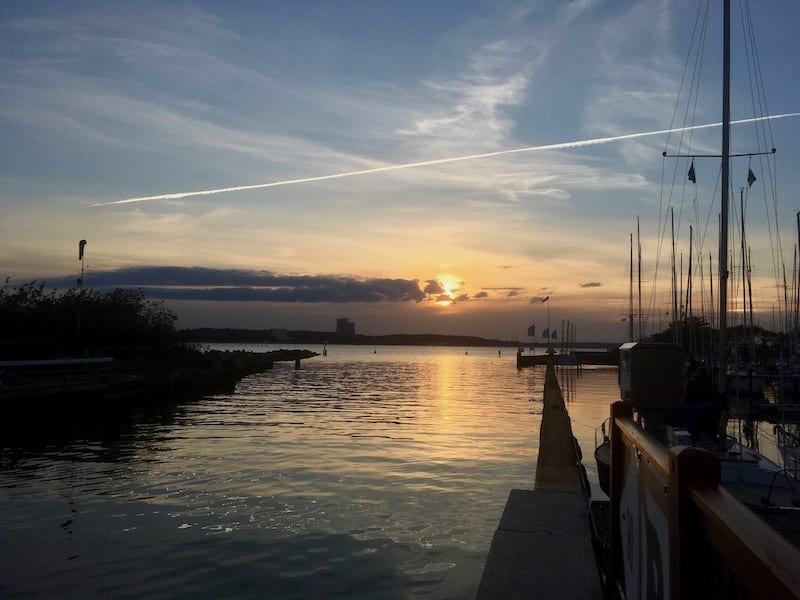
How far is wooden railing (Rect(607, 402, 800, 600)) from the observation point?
6.93 feet

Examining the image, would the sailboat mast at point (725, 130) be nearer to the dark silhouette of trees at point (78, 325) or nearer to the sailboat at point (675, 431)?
the sailboat at point (675, 431)

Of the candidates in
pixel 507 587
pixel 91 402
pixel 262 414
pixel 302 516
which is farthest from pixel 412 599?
pixel 91 402

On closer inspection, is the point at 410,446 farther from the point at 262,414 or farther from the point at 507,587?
the point at 507,587

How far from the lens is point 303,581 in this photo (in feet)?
32.9

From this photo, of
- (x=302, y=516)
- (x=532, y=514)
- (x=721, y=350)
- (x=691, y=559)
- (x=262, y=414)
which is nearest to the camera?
(x=691, y=559)

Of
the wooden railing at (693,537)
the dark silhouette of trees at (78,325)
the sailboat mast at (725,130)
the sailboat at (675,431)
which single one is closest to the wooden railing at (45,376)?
the dark silhouette of trees at (78,325)

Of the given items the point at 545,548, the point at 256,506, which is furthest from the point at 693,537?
the point at 256,506

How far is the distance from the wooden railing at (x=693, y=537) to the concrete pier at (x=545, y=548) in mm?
2680

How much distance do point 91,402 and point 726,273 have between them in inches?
1141

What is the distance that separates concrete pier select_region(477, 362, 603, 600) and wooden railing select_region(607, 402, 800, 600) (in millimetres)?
2680

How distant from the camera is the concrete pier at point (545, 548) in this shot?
7.62 meters

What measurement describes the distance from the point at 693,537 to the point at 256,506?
12.4m

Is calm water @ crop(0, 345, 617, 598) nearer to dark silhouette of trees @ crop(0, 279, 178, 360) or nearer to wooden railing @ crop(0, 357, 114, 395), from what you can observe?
wooden railing @ crop(0, 357, 114, 395)

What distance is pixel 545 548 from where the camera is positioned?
360 inches
